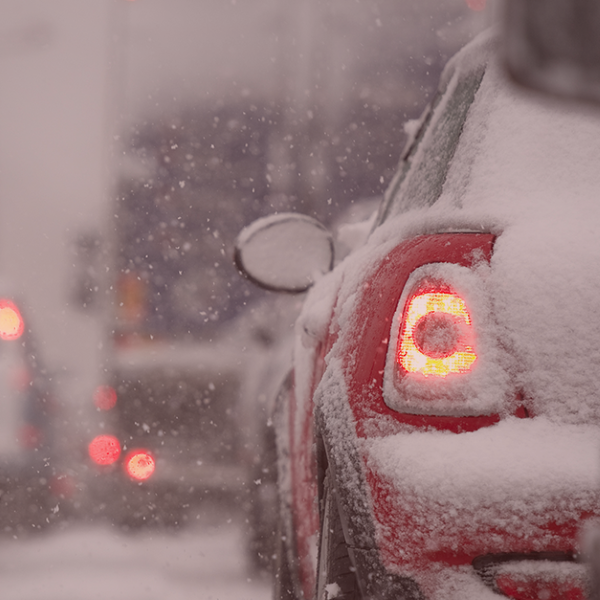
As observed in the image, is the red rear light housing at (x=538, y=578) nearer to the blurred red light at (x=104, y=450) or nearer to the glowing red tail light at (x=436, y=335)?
A: the glowing red tail light at (x=436, y=335)

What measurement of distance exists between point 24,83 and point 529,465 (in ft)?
119

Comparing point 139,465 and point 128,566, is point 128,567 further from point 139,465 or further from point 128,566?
point 139,465

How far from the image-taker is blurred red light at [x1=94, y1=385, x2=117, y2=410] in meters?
5.53

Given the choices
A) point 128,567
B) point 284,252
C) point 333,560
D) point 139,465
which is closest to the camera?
point 333,560

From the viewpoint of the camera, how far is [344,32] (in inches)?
274

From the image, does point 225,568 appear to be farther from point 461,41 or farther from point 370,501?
point 461,41

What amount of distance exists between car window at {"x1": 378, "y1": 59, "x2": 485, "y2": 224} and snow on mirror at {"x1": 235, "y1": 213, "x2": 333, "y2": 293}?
268 millimetres

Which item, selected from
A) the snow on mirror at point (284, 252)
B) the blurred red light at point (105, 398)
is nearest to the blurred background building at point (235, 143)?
the blurred red light at point (105, 398)

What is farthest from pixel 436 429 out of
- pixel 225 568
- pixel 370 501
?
pixel 225 568

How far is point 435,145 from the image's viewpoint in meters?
2.28

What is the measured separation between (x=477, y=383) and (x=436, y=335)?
13 centimetres

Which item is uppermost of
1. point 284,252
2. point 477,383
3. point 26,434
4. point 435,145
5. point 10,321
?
point 435,145

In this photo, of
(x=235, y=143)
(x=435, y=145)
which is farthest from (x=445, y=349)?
(x=235, y=143)

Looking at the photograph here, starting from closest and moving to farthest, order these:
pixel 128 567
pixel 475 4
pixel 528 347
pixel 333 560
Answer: pixel 528 347 → pixel 333 560 → pixel 128 567 → pixel 475 4
